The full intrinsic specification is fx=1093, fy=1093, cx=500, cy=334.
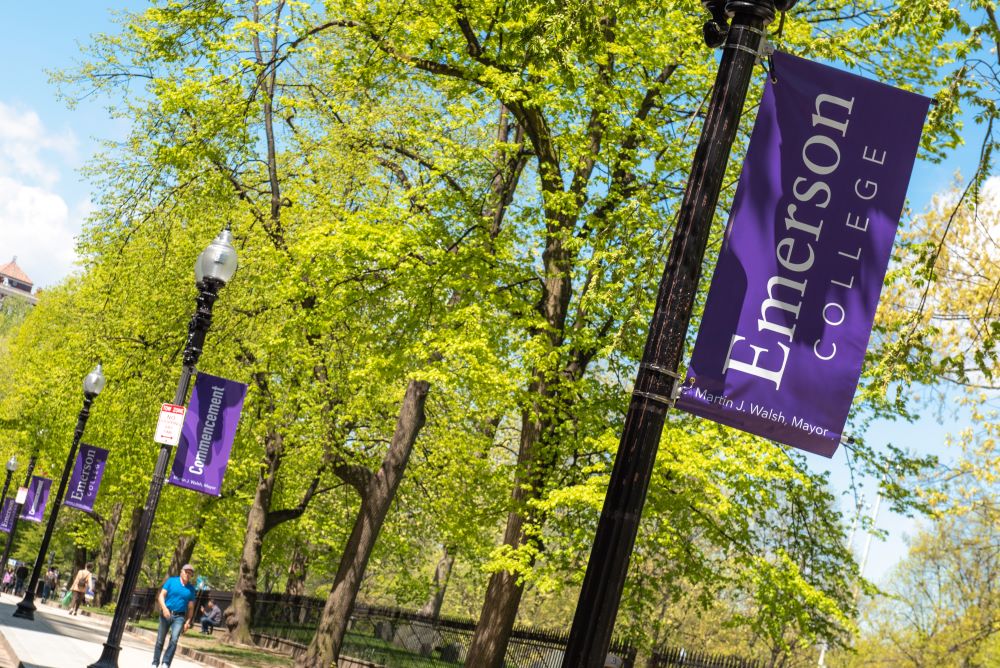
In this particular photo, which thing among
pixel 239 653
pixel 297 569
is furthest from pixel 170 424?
pixel 297 569

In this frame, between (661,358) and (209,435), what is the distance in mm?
11184

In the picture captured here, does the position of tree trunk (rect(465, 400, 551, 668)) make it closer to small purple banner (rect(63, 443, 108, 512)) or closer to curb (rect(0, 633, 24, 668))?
curb (rect(0, 633, 24, 668))

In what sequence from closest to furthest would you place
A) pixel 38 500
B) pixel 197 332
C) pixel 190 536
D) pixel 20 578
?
1. pixel 197 332
2. pixel 190 536
3. pixel 38 500
4. pixel 20 578

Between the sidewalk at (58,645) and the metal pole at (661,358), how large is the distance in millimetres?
10271

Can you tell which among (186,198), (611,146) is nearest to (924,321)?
(611,146)

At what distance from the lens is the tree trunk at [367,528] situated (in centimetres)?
2119

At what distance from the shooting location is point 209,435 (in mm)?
15375

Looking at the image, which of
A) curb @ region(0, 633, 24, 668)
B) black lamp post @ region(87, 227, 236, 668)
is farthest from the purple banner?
curb @ region(0, 633, 24, 668)

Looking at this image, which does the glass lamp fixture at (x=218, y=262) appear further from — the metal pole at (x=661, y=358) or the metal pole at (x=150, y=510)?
the metal pole at (x=661, y=358)

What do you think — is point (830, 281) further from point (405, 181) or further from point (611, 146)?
point (405, 181)

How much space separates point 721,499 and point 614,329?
197 inches

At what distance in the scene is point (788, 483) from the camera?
18.0 meters

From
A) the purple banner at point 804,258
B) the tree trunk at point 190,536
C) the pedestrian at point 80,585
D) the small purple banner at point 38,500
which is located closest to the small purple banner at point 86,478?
the pedestrian at point 80,585

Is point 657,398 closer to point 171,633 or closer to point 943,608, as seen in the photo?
point 171,633
